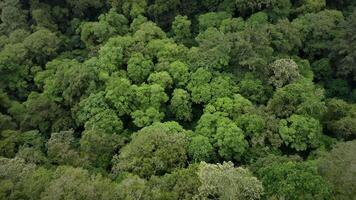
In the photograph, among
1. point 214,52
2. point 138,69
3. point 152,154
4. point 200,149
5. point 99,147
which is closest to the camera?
point 152,154

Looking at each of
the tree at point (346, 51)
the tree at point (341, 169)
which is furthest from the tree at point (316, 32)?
the tree at point (341, 169)

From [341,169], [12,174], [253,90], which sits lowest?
[253,90]

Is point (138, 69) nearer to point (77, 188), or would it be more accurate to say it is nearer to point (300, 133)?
point (300, 133)

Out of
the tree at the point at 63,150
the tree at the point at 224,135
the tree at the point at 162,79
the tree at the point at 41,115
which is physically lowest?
the tree at the point at 41,115

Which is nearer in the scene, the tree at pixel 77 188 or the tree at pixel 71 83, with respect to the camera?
the tree at pixel 77 188

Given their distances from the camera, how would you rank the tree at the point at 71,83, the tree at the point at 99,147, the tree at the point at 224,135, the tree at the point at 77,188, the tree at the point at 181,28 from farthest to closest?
the tree at the point at 181,28
the tree at the point at 71,83
the tree at the point at 99,147
the tree at the point at 224,135
the tree at the point at 77,188

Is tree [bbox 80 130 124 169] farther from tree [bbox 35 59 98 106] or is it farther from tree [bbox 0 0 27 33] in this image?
tree [bbox 0 0 27 33]

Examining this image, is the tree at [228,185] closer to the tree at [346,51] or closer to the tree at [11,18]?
the tree at [346,51]

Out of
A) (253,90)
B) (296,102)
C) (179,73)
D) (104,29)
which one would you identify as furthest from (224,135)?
Answer: (104,29)
